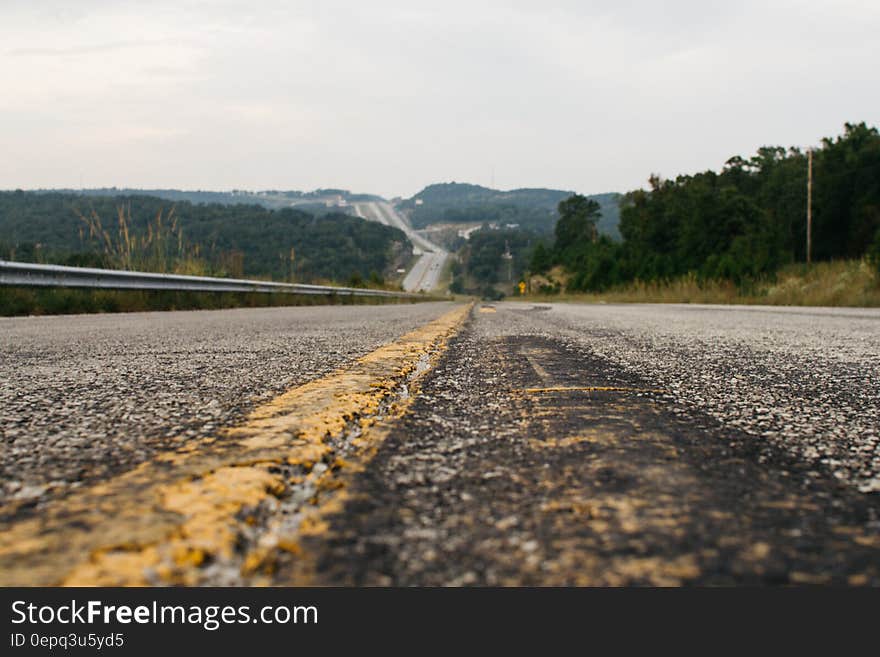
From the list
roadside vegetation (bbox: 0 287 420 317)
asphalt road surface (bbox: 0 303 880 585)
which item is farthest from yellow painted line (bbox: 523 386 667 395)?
roadside vegetation (bbox: 0 287 420 317)

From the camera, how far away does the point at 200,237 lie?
2636cm

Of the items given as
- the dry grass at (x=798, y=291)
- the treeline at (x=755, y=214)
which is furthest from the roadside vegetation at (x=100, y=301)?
the treeline at (x=755, y=214)

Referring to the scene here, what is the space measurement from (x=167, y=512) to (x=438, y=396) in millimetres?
1251

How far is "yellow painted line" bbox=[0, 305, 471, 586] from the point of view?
0.76 metres

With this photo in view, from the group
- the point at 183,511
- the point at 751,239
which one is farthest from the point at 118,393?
the point at 751,239

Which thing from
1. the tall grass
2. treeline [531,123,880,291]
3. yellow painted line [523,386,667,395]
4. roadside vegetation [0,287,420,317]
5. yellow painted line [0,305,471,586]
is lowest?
yellow painted line [523,386,667,395]

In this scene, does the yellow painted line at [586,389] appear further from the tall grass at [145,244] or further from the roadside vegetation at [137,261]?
the tall grass at [145,244]

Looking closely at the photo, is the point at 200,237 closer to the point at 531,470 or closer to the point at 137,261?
the point at 137,261

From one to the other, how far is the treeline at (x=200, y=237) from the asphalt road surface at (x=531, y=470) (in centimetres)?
958

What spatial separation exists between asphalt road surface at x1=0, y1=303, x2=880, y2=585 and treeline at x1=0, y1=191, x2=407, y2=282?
9.58m

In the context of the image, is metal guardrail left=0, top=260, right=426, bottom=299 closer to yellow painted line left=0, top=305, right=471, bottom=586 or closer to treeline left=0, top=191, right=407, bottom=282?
treeline left=0, top=191, right=407, bottom=282

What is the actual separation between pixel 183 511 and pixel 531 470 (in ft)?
2.05

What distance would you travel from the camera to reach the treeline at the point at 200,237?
11188 millimetres

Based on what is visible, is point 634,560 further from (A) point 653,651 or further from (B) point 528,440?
(B) point 528,440
